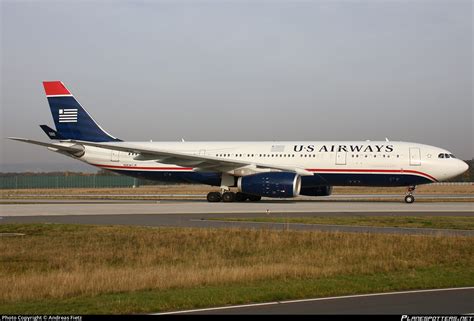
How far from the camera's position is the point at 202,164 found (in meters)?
38.0

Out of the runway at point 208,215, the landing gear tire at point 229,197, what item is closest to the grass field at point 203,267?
the runway at point 208,215

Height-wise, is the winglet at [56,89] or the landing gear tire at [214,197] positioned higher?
the winglet at [56,89]

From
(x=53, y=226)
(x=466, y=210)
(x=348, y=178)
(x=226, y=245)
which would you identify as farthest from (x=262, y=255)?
(x=348, y=178)

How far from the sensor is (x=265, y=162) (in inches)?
1531

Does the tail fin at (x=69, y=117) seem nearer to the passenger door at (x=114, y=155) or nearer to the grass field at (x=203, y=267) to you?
the passenger door at (x=114, y=155)

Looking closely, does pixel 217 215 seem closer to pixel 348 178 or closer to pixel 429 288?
pixel 348 178

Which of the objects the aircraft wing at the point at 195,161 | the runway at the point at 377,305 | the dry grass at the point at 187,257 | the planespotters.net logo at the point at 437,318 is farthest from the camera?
the aircraft wing at the point at 195,161

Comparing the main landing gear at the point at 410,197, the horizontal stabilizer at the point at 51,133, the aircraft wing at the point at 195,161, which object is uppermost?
the horizontal stabilizer at the point at 51,133

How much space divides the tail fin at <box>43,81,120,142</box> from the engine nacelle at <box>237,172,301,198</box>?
A: 1273cm

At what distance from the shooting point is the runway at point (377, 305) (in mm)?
9469

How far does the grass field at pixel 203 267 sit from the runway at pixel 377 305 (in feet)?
1.79

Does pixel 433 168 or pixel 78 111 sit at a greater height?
pixel 78 111

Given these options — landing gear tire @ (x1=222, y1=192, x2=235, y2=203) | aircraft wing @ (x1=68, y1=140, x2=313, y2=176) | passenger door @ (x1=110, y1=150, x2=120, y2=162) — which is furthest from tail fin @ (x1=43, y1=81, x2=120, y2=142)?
landing gear tire @ (x1=222, y1=192, x2=235, y2=203)

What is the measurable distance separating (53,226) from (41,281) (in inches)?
430
